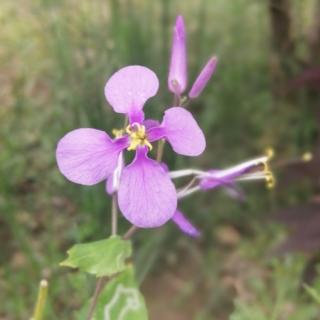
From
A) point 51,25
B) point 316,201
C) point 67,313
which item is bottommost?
point 67,313

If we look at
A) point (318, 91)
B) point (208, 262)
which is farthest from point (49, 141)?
point (318, 91)

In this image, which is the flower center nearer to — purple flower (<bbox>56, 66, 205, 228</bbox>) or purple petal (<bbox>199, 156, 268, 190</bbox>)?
purple flower (<bbox>56, 66, 205, 228</bbox>)

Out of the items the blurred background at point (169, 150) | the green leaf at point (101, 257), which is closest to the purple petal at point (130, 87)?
the green leaf at point (101, 257)

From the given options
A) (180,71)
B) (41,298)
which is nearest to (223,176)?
(180,71)

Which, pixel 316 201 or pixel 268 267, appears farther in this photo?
pixel 268 267

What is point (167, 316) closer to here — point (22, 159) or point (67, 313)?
point (67, 313)

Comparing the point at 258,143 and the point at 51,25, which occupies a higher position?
the point at 51,25
